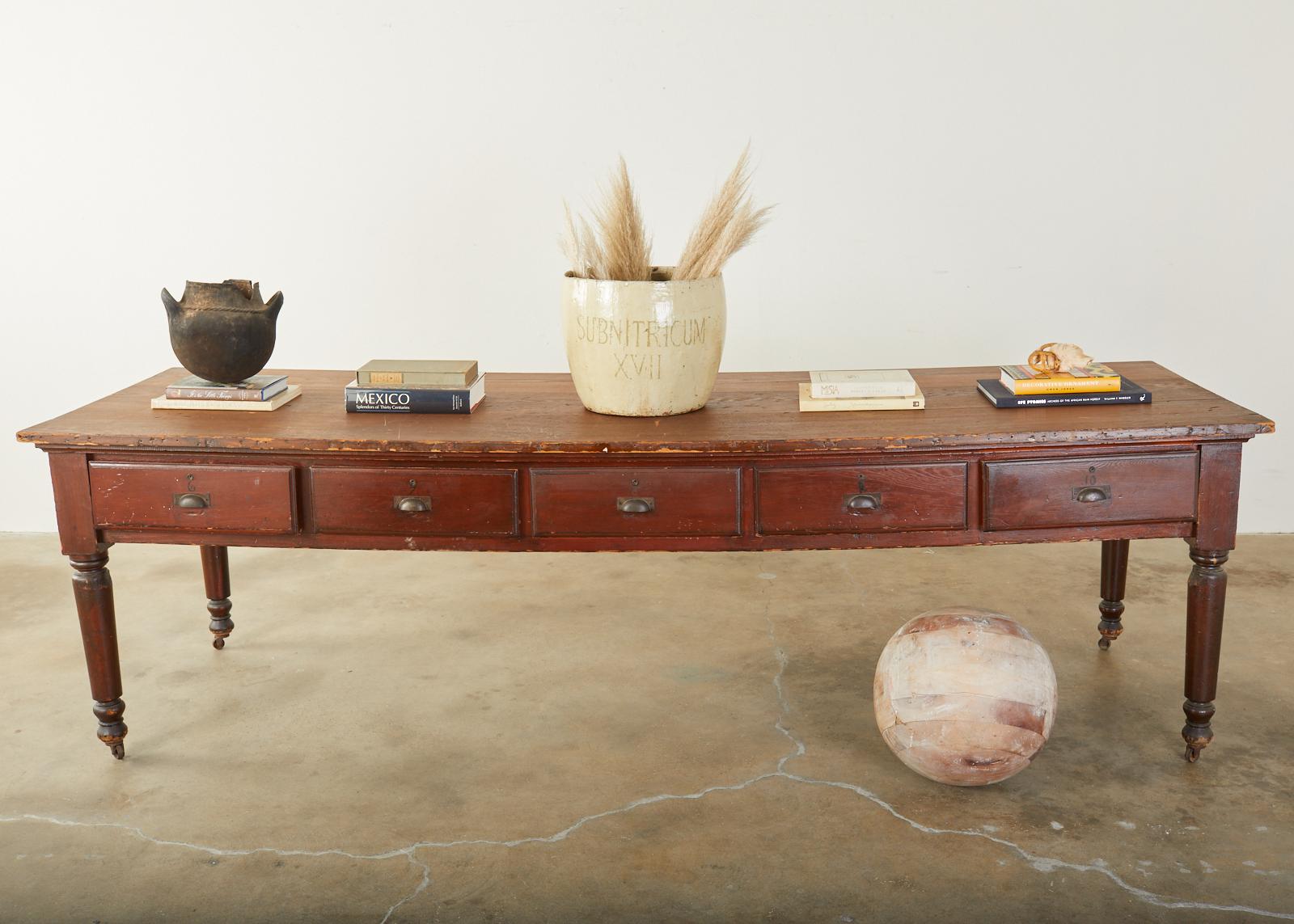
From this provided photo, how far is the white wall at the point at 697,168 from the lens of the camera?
12.5 ft

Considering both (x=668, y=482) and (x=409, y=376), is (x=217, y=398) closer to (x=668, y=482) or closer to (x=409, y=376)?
(x=409, y=376)

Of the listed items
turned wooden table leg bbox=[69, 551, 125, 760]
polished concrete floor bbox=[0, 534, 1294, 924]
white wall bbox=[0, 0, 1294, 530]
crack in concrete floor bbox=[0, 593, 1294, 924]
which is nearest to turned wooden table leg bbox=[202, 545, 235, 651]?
polished concrete floor bbox=[0, 534, 1294, 924]

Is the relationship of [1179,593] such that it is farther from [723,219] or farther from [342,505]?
[342,505]

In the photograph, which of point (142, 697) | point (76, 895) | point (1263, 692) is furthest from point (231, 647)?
point (1263, 692)

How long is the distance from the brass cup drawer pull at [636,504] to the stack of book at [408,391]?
41cm

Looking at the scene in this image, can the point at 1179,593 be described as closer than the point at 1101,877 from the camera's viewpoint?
No

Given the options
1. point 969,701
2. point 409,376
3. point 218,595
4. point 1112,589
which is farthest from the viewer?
point 218,595

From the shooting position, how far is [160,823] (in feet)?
8.07

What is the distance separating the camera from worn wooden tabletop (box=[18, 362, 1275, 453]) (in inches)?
93.4

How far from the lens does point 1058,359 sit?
8.71ft

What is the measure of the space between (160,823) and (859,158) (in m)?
2.67

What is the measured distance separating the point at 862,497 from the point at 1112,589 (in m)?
1.06

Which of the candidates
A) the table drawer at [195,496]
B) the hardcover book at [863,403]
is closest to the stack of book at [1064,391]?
the hardcover book at [863,403]

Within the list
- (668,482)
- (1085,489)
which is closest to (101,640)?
(668,482)
